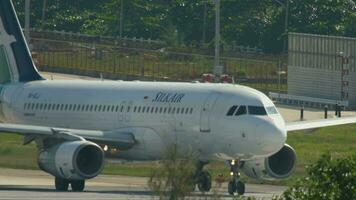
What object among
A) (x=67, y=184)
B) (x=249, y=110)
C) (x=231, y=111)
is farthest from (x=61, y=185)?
(x=249, y=110)

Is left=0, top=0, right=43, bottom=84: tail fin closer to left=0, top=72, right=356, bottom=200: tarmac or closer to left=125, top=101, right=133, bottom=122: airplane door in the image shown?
left=0, top=72, right=356, bottom=200: tarmac

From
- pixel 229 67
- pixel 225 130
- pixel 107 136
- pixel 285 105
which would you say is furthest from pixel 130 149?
pixel 229 67

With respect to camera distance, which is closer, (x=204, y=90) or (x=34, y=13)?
(x=204, y=90)

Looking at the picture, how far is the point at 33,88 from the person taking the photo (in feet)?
178

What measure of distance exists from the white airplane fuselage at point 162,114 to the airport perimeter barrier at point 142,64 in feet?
149

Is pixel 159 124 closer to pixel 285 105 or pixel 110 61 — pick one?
pixel 285 105

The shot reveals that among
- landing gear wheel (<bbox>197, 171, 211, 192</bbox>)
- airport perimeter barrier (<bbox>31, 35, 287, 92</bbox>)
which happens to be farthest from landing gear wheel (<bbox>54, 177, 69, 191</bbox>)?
airport perimeter barrier (<bbox>31, 35, 287, 92</bbox>)

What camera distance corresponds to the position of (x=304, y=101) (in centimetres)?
9206

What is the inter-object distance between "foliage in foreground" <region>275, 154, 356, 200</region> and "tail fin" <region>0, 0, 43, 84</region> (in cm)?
3127

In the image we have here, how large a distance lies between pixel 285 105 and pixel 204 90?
44.6 m

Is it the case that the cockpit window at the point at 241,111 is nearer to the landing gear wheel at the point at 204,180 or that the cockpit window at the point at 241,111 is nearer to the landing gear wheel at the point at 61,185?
the landing gear wheel at the point at 204,180

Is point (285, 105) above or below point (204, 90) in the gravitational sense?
below

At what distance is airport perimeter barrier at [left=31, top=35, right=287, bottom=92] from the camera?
10125cm

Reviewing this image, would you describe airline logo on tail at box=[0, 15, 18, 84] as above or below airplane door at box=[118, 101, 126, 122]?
above
